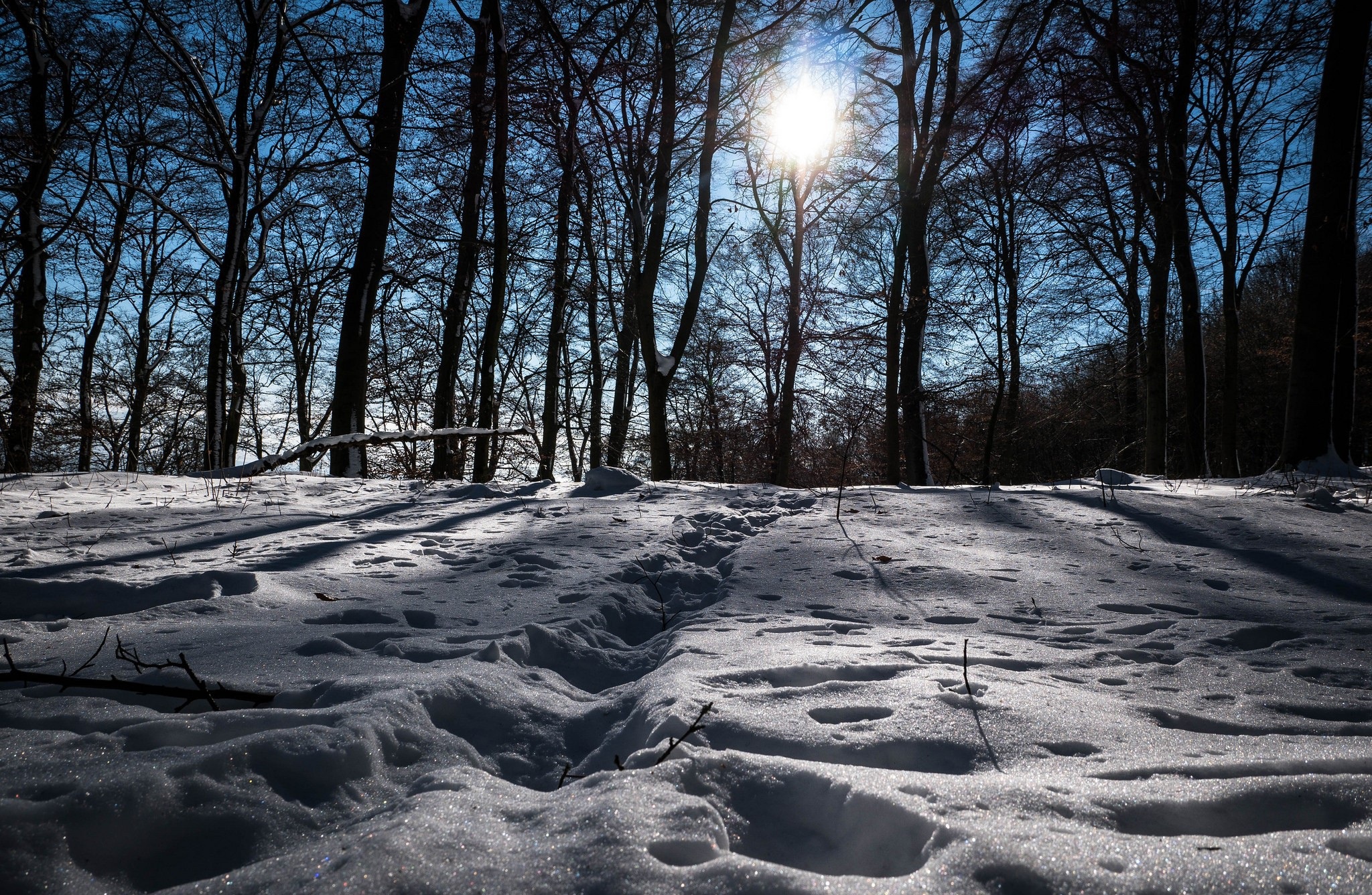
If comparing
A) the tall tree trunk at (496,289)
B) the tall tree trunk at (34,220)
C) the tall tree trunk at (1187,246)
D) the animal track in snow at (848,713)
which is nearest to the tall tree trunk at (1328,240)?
the tall tree trunk at (1187,246)

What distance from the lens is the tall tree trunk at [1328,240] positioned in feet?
18.6

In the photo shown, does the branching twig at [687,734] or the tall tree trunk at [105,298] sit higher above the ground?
the tall tree trunk at [105,298]

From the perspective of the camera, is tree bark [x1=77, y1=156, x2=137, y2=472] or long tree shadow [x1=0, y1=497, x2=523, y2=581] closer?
long tree shadow [x1=0, y1=497, x2=523, y2=581]

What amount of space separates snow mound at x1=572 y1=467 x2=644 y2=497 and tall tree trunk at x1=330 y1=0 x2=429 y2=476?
12.0 ft

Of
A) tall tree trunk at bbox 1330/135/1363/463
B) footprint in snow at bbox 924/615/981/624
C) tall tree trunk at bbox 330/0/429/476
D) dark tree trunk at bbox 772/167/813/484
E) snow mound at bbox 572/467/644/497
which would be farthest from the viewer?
dark tree trunk at bbox 772/167/813/484

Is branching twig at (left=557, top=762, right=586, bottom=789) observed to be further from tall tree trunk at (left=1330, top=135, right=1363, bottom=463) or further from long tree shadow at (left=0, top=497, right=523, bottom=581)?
tall tree trunk at (left=1330, top=135, right=1363, bottom=463)

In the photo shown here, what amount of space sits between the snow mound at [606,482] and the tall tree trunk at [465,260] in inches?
182

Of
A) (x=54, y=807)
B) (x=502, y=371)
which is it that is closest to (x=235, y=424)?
(x=502, y=371)

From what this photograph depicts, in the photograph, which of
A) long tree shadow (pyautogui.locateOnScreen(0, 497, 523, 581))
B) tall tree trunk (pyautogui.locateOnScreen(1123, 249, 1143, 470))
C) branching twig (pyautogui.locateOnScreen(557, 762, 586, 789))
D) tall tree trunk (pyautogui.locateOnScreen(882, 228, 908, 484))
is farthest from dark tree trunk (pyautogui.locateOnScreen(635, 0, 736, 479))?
tall tree trunk (pyautogui.locateOnScreen(1123, 249, 1143, 470))

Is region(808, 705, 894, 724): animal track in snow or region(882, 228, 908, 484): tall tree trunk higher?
region(882, 228, 908, 484): tall tree trunk

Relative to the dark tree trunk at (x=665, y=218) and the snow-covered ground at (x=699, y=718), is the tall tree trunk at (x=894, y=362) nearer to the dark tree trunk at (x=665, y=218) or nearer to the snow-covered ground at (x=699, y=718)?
the dark tree trunk at (x=665, y=218)

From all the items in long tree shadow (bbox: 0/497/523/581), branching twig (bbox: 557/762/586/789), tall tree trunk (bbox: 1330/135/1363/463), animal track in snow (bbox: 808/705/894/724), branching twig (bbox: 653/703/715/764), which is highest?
tall tree trunk (bbox: 1330/135/1363/463)

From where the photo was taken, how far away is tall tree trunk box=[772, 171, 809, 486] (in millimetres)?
12547

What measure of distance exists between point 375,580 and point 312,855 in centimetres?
202
